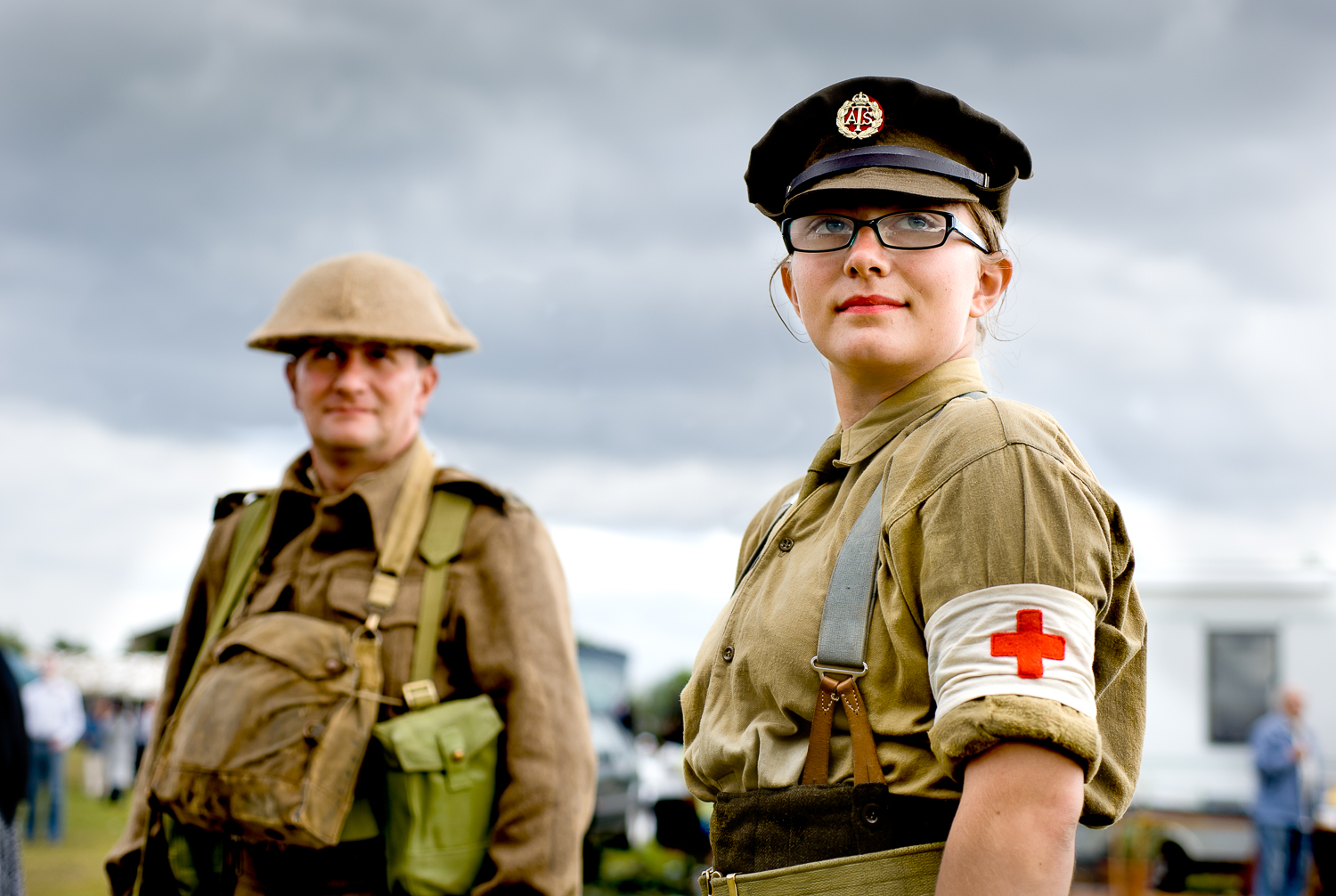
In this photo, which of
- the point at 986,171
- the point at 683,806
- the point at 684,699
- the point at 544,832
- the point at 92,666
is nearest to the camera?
the point at 986,171

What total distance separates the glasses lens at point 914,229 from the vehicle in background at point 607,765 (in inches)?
333

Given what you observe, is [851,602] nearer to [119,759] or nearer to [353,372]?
[353,372]

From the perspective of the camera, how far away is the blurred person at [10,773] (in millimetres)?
3467

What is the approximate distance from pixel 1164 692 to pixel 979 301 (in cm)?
1247

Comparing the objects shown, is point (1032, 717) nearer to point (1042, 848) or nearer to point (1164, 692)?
point (1042, 848)

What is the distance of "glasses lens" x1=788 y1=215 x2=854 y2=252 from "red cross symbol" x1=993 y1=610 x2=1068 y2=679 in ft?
2.10

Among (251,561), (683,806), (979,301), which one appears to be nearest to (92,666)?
(683,806)

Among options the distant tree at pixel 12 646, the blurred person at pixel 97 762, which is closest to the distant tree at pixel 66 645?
the distant tree at pixel 12 646

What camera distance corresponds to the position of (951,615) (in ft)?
4.52

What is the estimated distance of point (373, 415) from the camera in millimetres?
3258

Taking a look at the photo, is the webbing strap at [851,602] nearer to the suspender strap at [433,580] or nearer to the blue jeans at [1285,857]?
the suspender strap at [433,580]

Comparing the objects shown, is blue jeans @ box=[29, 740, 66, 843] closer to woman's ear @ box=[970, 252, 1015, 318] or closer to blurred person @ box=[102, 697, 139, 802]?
blurred person @ box=[102, 697, 139, 802]

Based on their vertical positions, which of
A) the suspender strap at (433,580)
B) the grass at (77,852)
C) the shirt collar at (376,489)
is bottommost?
the grass at (77,852)

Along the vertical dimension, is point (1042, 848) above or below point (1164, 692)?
below
